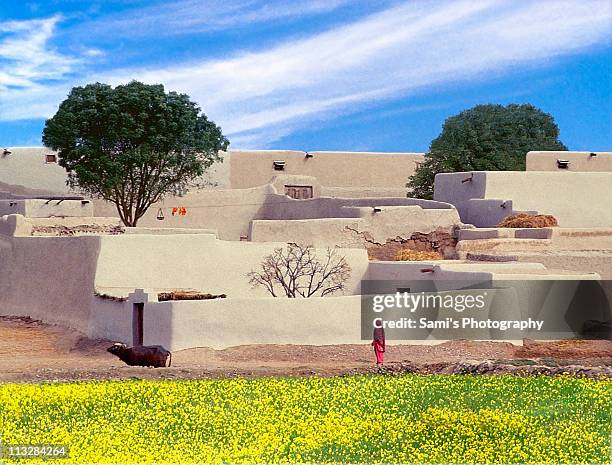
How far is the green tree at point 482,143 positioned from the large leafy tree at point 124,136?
44.7ft

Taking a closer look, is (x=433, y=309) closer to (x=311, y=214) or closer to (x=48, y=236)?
(x=48, y=236)

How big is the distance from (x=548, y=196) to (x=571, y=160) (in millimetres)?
7113

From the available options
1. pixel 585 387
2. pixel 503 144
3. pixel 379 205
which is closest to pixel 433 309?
pixel 585 387

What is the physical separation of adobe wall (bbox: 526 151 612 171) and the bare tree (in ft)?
56.5

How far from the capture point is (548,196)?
4031 cm

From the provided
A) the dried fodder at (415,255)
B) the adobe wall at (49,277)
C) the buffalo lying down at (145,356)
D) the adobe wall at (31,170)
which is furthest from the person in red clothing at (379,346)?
the adobe wall at (31,170)

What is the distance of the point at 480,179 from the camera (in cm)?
4072

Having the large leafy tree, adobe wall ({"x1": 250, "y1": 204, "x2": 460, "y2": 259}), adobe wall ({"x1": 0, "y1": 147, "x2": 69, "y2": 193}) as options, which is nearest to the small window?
adobe wall ({"x1": 250, "y1": 204, "x2": 460, "y2": 259})

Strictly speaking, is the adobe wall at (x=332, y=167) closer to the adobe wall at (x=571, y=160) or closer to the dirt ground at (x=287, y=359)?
the adobe wall at (x=571, y=160)

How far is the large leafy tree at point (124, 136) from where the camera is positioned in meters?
41.2

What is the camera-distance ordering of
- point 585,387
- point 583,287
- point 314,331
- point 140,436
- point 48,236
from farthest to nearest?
point 48,236 < point 583,287 < point 314,331 < point 585,387 < point 140,436

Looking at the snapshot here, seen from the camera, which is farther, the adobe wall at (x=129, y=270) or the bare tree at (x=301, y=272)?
the bare tree at (x=301, y=272)

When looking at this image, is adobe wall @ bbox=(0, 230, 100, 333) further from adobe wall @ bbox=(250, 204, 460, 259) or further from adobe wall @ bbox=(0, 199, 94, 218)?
adobe wall @ bbox=(250, 204, 460, 259)

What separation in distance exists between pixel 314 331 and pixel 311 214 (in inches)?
720
